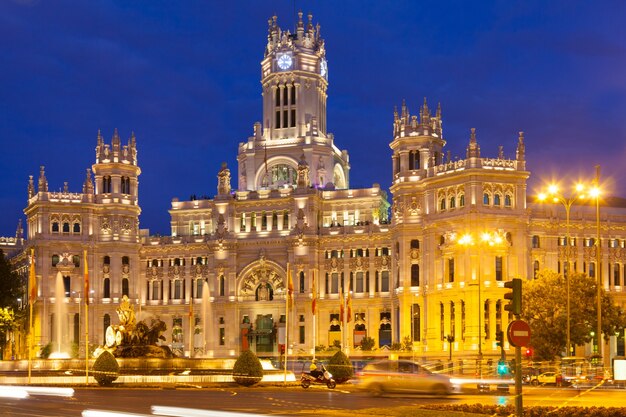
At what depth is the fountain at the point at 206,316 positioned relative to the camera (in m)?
128

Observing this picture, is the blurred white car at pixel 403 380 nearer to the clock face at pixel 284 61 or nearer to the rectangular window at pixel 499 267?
the rectangular window at pixel 499 267

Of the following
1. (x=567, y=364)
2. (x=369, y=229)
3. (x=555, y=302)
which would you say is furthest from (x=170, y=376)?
(x=369, y=229)

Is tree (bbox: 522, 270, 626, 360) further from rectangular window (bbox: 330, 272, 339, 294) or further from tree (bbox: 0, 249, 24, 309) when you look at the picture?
tree (bbox: 0, 249, 24, 309)

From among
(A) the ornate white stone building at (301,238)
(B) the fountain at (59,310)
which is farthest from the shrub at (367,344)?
(B) the fountain at (59,310)

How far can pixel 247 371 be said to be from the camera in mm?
60469

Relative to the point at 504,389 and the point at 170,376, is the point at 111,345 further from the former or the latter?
the point at 504,389

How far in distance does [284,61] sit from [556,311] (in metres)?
68.9

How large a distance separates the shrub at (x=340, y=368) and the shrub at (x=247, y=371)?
6.54 metres

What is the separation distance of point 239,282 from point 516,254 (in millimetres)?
38928

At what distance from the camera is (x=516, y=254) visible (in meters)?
108

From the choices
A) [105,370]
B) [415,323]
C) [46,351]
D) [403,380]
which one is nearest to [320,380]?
[403,380]

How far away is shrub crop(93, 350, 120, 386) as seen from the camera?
2323 inches

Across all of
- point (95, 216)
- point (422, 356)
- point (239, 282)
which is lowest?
point (422, 356)

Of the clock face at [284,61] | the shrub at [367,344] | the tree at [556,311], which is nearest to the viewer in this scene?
the tree at [556,311]
